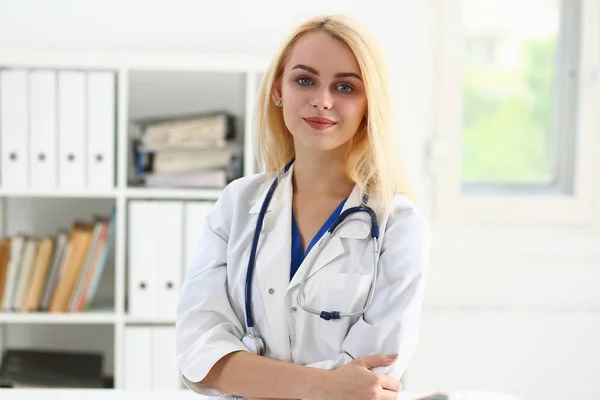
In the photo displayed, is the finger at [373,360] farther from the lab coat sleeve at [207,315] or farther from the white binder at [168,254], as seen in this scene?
the white binder at [168,254]

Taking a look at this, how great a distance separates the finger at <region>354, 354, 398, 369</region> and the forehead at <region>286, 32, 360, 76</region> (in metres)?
0.44

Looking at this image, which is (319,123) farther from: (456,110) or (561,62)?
(561,62)

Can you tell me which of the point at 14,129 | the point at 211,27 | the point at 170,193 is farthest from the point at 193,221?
the point at 211,27

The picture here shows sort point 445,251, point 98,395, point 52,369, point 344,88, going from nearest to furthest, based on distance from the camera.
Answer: point 344,88 → point 98,395 → point 52,369 → point 445,251

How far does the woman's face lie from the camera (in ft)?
4.10

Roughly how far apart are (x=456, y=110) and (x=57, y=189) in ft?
4.54

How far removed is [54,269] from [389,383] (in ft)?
5.26

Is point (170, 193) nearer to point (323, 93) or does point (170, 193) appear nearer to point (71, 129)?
point (71, 129)

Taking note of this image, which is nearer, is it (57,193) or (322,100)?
(322,100)

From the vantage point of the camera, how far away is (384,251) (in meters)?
1.28

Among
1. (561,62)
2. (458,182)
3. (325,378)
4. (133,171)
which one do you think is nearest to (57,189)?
(133,171)

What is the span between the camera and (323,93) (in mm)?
1248

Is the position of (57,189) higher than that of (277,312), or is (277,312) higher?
(57,189)

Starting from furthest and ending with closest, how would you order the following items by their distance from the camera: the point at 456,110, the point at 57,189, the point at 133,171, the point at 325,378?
the point at 456,110 < the point at 133,171 < the point at 57,189 < the point at 325,378
